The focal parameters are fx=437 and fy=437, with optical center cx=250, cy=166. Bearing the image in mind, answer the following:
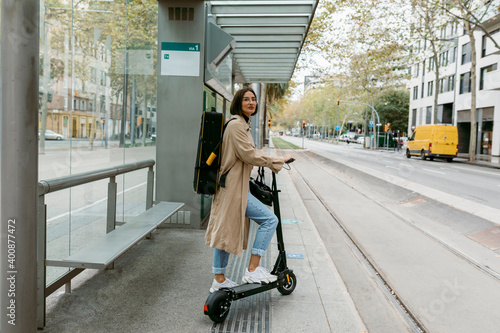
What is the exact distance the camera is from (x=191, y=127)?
258 inches

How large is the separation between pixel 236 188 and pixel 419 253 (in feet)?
12.4

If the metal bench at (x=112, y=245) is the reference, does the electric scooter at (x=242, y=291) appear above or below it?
below

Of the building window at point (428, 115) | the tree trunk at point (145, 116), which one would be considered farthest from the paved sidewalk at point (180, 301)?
the building window at point (428, 115)

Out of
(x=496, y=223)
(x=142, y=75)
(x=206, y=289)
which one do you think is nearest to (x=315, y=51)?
(x=496, y=223)

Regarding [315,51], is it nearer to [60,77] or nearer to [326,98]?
[60,77]

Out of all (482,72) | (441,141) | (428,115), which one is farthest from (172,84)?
(428,115)

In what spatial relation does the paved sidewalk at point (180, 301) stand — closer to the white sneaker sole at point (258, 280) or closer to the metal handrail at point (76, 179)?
the white sneaker sole at point (258, 280)

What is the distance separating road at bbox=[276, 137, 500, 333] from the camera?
408 cm

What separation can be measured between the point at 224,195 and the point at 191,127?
3.18 meters

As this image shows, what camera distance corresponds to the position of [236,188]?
3.57 meters

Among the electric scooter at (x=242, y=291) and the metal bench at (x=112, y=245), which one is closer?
the metal bench at (x=112, y=245)

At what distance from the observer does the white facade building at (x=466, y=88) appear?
3403 cm

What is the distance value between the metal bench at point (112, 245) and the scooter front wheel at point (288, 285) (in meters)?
1.39

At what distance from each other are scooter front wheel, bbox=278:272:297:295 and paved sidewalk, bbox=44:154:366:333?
0.19ft
